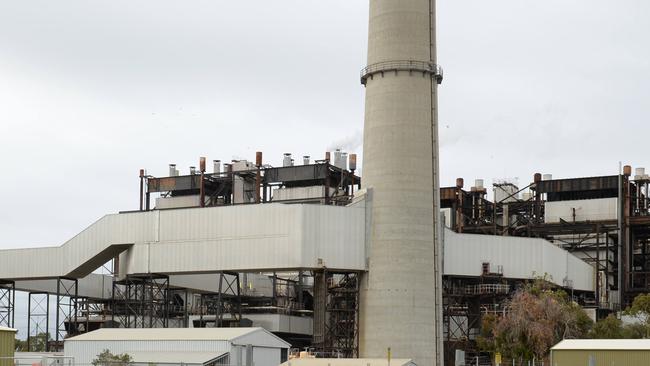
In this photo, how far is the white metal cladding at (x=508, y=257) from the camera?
281 ft

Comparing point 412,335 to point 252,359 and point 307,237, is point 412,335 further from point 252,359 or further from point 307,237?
point 252,359

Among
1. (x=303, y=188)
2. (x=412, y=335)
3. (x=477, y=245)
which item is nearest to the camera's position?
(x=412, y=335)

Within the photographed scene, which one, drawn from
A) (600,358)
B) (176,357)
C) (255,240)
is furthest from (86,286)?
(600,358)

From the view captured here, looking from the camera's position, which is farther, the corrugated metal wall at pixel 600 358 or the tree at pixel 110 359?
the tree at pixel 110 359

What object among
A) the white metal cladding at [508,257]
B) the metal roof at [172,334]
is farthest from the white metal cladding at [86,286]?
the white metal cladding at [508,257]

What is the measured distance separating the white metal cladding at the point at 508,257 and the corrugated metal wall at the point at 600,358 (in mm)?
29168

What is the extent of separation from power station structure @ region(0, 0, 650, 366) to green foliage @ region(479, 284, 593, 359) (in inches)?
180

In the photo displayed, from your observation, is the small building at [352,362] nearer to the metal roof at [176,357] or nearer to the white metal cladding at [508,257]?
the metal roof at [176,357]

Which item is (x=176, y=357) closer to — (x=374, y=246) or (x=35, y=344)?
(x=374, y=246)

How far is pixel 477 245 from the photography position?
3445 inches

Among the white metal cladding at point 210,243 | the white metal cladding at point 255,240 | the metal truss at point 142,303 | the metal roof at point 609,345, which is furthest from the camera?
the metal truss at point 142,303

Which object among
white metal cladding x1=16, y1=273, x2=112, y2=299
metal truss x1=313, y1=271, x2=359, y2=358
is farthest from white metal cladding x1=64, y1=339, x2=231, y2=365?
white metal cladding x1=16, y1=273, x2=112, y2=299

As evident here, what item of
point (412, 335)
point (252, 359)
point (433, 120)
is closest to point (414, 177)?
point (433, 120)

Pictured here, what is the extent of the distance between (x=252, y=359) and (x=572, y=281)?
39.2 meters
